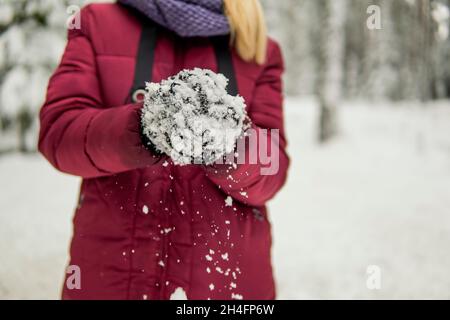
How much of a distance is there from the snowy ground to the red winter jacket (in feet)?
5.07

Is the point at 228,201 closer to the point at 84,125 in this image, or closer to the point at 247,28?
the point at 84,125

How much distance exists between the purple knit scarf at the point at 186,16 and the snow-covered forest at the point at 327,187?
2.18ft

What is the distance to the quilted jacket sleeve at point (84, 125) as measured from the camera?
1.07 metres

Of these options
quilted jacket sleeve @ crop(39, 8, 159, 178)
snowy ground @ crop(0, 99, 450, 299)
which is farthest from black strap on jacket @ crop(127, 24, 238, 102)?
snowy ground @ crop(0, 99, 450, 299)

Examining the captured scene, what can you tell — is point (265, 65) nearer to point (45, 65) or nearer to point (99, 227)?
point (99, 227)

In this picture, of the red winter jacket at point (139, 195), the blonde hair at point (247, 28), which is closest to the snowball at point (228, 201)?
the red winter jacket at point (139, 195)

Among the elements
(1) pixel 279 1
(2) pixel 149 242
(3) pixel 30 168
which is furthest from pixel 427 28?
(1) pixel 279 1

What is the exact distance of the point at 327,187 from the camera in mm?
6875

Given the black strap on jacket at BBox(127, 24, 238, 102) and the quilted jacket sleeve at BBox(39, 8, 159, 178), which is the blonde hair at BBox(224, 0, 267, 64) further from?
the quilted jacket sleeve at BBox(39, 8, 159, 178)

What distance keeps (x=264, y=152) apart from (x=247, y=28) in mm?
517

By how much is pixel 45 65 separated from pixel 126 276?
707 centimetres

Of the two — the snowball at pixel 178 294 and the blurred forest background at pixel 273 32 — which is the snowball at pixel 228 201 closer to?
the snowball at pixel 178 294

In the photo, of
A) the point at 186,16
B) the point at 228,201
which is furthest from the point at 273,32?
the point at 228,201

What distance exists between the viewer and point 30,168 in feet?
24.9
